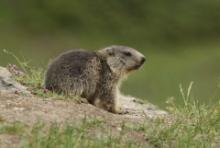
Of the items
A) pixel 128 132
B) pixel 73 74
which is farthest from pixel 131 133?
pixel 73 74

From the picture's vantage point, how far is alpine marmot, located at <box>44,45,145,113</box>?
11016 millimetres

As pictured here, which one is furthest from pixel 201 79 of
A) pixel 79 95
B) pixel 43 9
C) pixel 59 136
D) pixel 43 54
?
pixel 59 136

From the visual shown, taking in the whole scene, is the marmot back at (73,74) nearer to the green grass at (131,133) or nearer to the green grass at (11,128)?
the green grass at (131,133)

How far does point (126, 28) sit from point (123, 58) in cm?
2716

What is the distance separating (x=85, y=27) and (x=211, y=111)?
1124 inches

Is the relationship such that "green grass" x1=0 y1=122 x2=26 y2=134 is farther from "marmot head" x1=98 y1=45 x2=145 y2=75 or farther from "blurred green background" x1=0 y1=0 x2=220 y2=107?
"blurred green background" x1=0 y1=0 x2=220 y2=107

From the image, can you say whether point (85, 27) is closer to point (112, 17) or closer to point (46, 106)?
point (112, 17)

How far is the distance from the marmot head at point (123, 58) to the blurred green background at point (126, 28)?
75.0 ft

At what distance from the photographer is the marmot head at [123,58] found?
11750 millimetres

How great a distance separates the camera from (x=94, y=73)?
37.1ft

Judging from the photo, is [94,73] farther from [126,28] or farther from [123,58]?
[126,28]

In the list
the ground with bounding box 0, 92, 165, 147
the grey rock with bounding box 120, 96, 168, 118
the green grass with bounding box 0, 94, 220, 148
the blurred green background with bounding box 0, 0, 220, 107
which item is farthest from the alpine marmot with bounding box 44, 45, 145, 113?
the blurred green background with bounding box 0, 0, 220, 107

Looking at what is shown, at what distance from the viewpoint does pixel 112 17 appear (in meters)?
39.4

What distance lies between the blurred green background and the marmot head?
2285 centimetres
